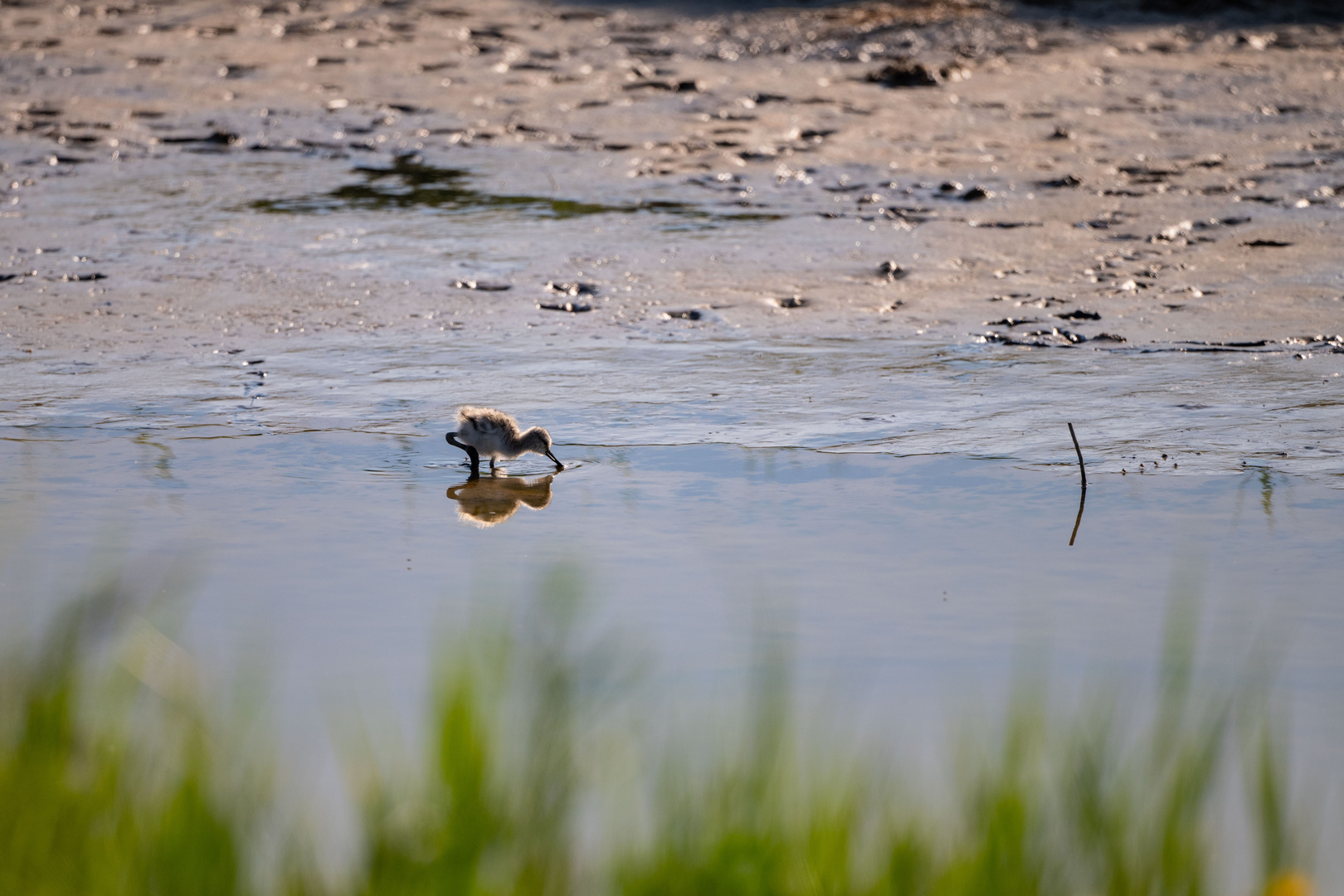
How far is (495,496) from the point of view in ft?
15.5

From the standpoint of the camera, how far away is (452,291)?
6.89m

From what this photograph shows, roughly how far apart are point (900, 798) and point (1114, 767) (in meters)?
0.33

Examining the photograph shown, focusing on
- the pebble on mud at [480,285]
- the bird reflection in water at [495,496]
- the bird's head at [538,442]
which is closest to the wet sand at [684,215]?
the pebble on mud at [480,285]

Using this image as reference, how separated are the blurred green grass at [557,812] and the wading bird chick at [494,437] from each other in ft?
9.38

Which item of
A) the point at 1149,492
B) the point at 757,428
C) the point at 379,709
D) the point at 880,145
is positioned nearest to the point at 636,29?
the point at 880,145

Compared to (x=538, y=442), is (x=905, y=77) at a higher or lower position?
higher

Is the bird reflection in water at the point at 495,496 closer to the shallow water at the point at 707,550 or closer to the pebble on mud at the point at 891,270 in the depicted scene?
the shallow water at the point at 707,550

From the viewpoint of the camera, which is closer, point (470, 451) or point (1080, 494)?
point (1080, 494)

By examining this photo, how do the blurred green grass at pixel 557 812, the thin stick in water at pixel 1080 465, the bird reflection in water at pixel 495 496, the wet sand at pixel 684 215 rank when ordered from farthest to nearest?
the wet sand at pixel 684 215, the bird reflection in water at pixel 495 496, the thin stick in water at pixel 1080 465, the blurred green grass at pixel 557 812

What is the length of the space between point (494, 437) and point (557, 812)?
3083 mm

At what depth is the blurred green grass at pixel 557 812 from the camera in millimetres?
1817

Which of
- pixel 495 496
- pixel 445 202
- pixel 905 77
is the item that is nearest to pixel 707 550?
pixel 495 496

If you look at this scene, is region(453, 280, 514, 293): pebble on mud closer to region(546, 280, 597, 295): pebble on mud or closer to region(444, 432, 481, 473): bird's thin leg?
region(546, 280, 597, 295): pebble on mud

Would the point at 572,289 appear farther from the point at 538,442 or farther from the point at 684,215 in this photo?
the point at 538,442
